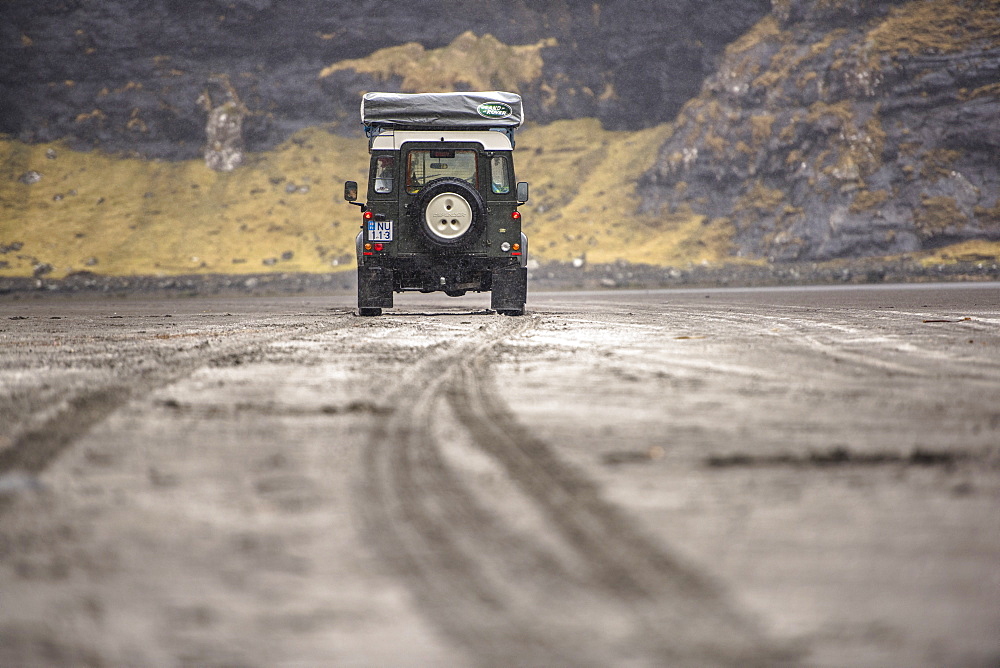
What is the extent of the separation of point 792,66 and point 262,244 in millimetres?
30352

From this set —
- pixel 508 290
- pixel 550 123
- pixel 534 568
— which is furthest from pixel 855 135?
pixel 534 568

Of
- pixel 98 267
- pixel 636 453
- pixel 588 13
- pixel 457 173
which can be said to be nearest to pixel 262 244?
pixel 98 267

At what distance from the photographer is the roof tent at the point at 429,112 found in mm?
16375

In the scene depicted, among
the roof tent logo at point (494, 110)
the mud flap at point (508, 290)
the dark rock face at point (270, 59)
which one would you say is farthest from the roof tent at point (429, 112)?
the dark rock face at point (270, 59)

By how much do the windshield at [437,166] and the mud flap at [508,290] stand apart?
1.56 meters

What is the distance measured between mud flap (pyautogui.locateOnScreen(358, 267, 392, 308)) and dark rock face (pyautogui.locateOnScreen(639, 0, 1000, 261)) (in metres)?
34.2

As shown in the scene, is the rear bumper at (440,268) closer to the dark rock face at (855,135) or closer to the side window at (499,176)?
the side window at (499,176)

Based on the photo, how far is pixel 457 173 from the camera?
54.5 ft

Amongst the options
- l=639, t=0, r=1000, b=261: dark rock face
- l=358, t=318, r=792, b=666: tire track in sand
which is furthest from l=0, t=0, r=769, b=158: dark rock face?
l=358, t=318, r=792, b=666: tire track in sand

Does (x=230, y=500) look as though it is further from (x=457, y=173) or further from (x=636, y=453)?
(x=457, y=173)

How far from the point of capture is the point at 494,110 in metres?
16.6

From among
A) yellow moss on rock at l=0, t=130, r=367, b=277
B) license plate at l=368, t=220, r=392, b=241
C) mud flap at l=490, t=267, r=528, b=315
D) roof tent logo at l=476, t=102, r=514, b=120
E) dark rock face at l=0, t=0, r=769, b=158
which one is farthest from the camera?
dark rock face at l=0, t=0, r=769, b=158

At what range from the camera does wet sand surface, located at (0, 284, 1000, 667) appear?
2162 millimetres

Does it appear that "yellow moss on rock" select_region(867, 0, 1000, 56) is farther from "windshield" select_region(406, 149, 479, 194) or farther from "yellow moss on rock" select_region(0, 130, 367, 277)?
"windshield" select_region(406, 149, 479, 194)
